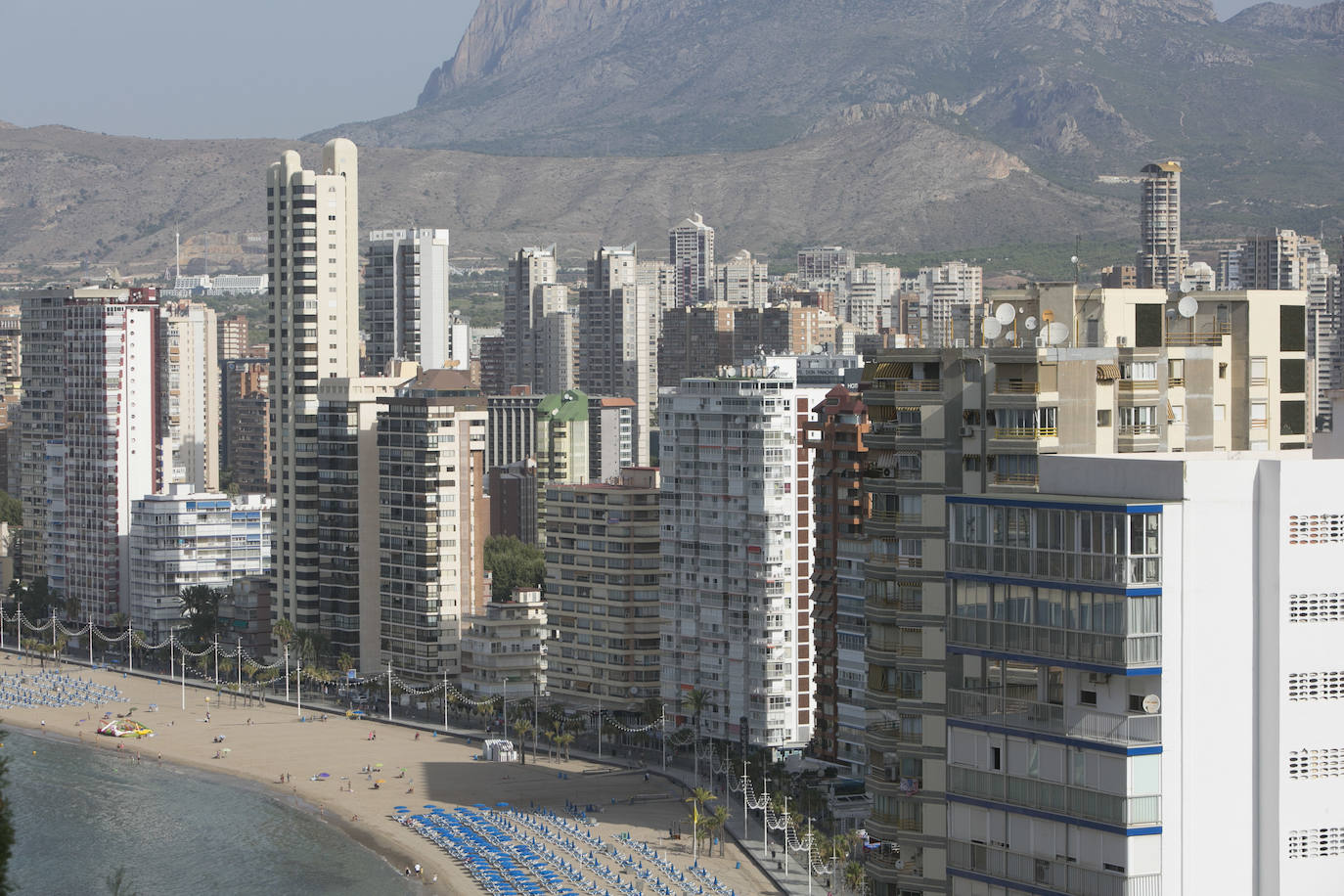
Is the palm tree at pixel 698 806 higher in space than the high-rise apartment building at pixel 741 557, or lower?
lower

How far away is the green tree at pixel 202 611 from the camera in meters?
145

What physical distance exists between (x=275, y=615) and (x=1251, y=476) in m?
112

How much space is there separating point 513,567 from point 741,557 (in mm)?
57455

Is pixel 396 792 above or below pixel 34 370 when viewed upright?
below

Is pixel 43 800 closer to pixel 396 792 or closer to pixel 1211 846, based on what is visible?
pixel 396 792

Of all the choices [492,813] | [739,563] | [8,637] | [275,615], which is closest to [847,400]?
[739,563]

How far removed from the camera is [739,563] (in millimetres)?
106438

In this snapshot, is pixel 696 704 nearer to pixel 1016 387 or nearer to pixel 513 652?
pixel 513 652

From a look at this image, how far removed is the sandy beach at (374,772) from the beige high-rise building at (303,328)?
9078mm

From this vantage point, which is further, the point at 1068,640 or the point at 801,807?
the point at 801,807

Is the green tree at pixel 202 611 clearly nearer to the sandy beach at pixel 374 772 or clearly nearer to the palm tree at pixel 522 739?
the sandy beach at pixel 374 772

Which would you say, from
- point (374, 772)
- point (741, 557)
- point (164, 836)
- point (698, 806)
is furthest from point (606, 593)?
point (164, 836)

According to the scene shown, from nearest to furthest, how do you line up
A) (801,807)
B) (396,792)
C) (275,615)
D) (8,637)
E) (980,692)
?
(980,692)
(801,807)
(396,792)
(275,615)
(8,637)

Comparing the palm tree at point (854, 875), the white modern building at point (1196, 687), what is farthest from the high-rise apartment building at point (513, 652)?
the white modern building at point (1196, 687)
